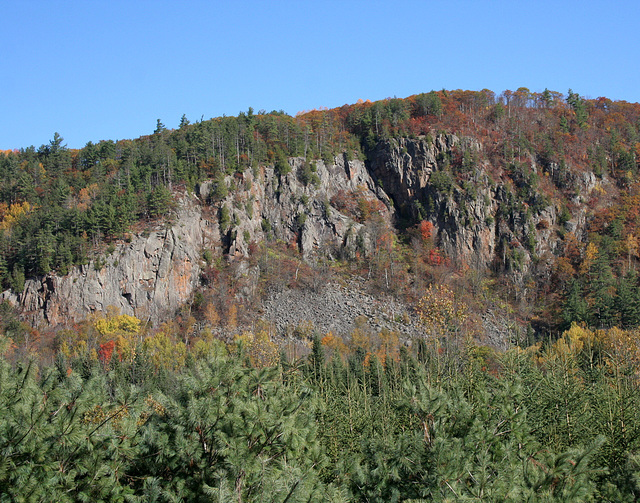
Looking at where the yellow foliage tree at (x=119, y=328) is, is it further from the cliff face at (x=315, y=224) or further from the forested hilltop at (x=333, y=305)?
the cliff face at (x=315, y=224)

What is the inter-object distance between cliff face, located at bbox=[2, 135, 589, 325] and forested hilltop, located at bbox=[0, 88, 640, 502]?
39cm

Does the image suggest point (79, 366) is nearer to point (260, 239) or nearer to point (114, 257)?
point (114, 257)

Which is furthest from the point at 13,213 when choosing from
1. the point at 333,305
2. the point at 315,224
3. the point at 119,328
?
the point at 333,305

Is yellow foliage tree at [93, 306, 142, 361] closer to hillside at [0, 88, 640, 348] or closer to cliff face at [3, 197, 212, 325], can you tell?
cliff face at [3, 197, 212, 325]

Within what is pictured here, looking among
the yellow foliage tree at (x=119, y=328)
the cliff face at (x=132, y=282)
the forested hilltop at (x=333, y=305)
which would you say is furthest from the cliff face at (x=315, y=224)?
the yellow foliage tree at (x=119, y=328)

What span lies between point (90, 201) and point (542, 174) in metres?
87.8

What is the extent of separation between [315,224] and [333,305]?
23.9m

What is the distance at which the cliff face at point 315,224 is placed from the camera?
91650 millimetres

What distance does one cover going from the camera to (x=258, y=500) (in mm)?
10383

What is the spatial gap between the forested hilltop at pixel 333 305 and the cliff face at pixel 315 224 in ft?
1.27

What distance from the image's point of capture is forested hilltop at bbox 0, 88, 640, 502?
13211 millimetres

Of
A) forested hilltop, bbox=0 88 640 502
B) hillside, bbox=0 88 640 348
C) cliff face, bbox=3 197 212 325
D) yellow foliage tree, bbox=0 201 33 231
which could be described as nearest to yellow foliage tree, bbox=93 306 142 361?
forested hilltop, bbox=0 88 640 502

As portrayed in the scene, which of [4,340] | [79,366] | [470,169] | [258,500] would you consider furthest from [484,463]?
[470,169]

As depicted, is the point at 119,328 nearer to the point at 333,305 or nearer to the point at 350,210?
the point at 333,305
